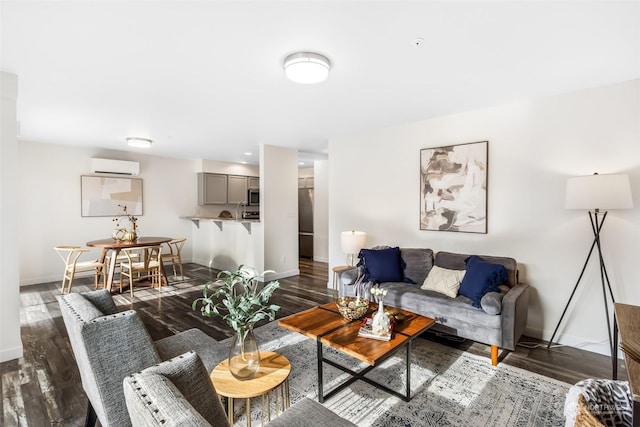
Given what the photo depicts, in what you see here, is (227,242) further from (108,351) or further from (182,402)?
(182,402)

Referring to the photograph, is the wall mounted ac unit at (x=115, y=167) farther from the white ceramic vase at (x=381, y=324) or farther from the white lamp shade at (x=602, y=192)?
the white lamp shade at (x=602, y=192)

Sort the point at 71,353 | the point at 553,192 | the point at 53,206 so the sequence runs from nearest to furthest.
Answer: the point at 71,353 → the point at 553,192 → the point at 53,206

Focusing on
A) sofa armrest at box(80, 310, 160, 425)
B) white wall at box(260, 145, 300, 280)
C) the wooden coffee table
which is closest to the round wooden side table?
sofa armrest at box(80, 310, 160, 425)

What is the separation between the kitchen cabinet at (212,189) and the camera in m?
7.38

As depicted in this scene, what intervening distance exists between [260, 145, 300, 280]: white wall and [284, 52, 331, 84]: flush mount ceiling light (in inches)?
129

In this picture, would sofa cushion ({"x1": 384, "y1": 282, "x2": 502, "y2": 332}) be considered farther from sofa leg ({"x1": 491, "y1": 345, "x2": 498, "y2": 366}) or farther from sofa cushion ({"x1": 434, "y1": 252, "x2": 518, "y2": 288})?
sofa cushion ({"x1": 434, "y1": 252, "x2": 518, "y2": 288})

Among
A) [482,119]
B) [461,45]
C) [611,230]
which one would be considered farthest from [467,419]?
[482,119]

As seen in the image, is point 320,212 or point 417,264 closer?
point 417,264

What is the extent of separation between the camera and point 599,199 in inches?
98.6

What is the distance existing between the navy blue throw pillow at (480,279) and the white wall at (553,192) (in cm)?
52

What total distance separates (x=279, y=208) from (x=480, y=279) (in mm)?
3697

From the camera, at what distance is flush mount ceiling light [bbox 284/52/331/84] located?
2.22 m

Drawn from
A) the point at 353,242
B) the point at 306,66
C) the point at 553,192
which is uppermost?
the point at 306,66

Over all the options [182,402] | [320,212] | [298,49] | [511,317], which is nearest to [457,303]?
[511,317]
